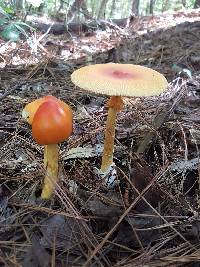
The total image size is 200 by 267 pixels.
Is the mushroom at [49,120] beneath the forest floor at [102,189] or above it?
above

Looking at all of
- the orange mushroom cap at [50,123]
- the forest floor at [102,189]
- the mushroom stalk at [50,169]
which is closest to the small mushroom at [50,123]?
the orange mushroom cap at [50,123]

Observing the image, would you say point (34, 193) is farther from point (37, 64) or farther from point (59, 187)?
point (37, 64)

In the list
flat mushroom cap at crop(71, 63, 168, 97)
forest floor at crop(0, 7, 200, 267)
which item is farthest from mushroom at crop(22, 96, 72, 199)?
forest floor at crop(0, 7, 200, 267)

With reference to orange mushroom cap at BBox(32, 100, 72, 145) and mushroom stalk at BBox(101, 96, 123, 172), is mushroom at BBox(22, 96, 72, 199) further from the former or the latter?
mushroom stalk at BBox(101, 96, 123, 172)

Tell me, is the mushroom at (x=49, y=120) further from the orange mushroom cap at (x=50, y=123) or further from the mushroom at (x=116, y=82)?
the mushroom at (x=116, y=82)

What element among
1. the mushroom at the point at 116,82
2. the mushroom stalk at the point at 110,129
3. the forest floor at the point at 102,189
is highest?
the mushroom at the point at 116,82

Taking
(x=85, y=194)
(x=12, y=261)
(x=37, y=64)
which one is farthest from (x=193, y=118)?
(x=37, y=64)

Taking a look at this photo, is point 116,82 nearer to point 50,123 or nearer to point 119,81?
point 119,81
